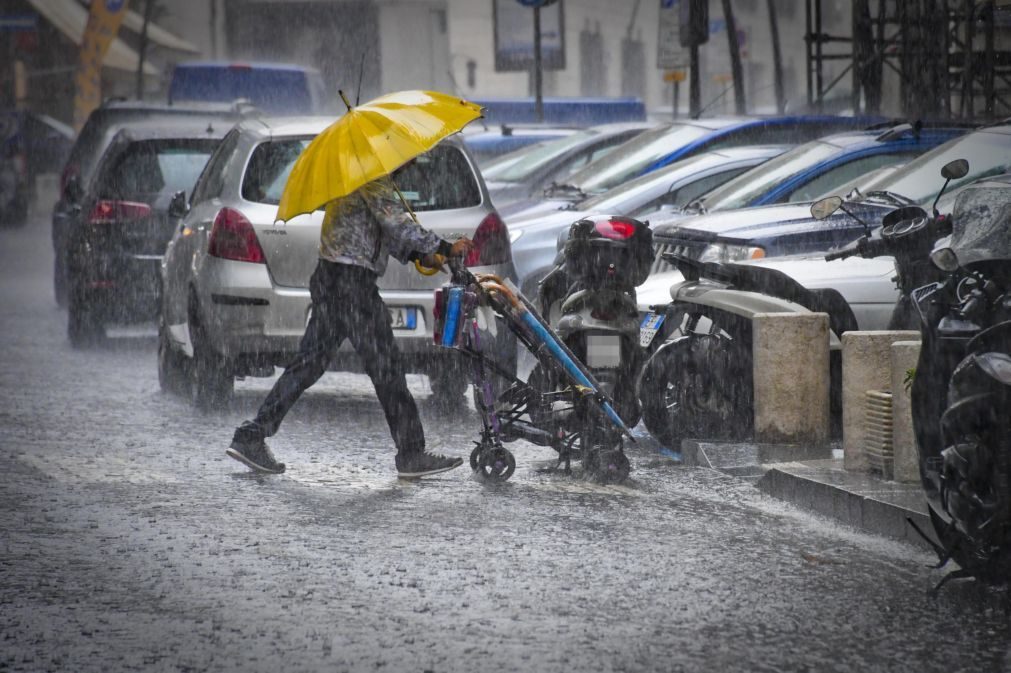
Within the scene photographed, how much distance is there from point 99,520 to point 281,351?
109 inches

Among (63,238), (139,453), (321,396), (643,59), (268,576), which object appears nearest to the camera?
(268,576)

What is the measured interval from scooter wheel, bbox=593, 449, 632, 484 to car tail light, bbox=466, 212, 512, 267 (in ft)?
7.05

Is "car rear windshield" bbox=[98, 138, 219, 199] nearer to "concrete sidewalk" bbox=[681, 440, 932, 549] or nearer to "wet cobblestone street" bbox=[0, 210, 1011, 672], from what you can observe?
"wet cobblestone street" bbox=[0, 210, 1011, 672]

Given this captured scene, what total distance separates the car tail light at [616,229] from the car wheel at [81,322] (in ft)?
22.2

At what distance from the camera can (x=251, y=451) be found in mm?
8266

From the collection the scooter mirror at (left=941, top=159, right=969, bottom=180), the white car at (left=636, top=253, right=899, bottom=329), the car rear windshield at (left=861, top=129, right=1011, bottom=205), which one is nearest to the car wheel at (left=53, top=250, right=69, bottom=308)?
the car rear windshield at (left=861, top=129, right=1011, bottom=205)

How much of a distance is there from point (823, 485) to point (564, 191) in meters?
7.58

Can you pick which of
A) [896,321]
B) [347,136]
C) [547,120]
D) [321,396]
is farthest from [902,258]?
[547,120]

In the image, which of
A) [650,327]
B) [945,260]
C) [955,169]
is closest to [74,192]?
[650,327]

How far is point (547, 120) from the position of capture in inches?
1182

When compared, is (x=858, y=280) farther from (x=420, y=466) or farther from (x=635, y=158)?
(x=635, y=158)

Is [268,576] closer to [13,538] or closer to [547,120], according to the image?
[13,538]

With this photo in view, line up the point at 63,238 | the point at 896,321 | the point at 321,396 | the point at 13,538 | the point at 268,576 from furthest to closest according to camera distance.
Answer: the point at 63,238 < the point at 321,396 < the point at 896,321 < the point at 13,538 < the point at 268,576

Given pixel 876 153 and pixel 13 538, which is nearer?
pixel 13 538
